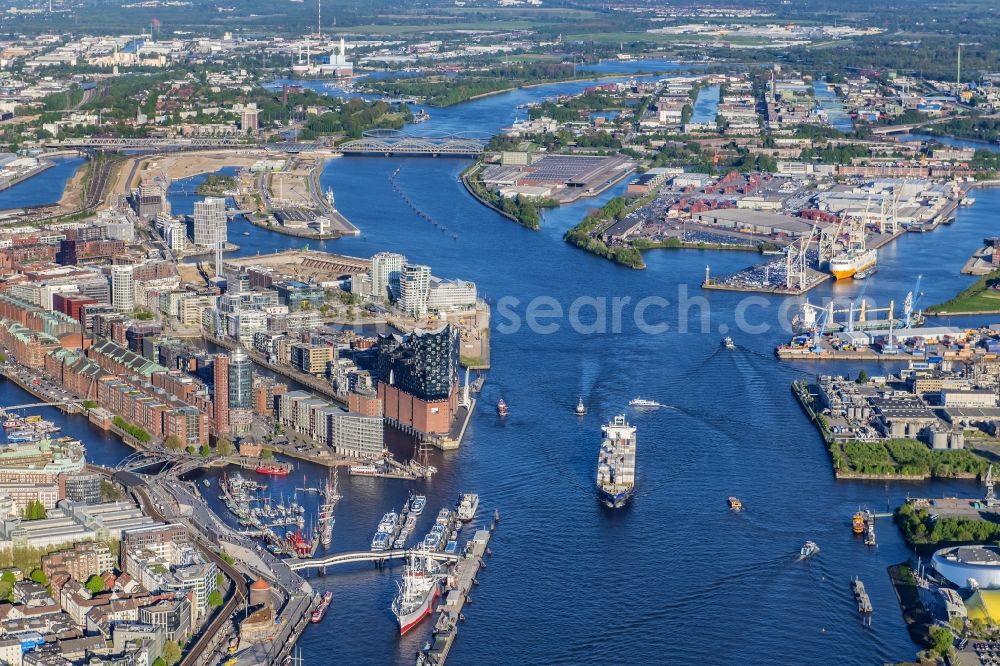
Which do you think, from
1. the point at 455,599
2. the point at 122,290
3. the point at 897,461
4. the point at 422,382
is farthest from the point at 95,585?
the point at 122,290

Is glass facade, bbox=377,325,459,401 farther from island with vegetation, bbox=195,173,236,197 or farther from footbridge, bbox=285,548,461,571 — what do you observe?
island with vegetation, bbox=195,173,236,197

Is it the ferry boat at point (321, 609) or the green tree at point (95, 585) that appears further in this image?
the green tree at point (95, 585)

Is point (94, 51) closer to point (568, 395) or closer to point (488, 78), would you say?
point (488, 78)

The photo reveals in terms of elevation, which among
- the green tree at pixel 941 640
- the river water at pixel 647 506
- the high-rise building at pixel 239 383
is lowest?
the river water at pixel 647 506

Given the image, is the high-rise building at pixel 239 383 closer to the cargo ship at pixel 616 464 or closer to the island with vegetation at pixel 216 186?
the cargo ship at pixel 616 464

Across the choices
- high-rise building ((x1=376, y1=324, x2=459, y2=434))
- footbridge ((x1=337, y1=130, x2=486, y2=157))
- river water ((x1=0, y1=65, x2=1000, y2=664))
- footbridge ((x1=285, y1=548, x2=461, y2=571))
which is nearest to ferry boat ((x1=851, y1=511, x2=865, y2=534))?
river water ((x1=0, y1=65, x2=1000, y2=664))

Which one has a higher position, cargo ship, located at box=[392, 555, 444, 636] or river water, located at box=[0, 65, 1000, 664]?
cargo ship, located at box=[392, 555, 444, 636]

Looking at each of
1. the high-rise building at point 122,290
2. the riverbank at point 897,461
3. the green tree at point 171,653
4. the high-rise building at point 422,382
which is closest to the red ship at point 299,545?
the green tree at point 171,653

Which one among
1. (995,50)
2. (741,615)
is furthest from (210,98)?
(741,615)
